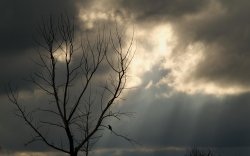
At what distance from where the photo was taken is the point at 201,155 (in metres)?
63.2

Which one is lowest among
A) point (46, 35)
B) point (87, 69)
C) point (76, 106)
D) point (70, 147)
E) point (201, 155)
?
point (70, 147)

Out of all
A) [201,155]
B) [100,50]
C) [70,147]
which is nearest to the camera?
[70,147]

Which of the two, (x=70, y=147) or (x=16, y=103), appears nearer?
(x=70, y=147)

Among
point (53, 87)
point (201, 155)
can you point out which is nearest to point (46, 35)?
point (53, 87)

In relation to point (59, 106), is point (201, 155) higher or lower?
higher

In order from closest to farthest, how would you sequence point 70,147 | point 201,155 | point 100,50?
point 70,147, point 100,50, point 201,155

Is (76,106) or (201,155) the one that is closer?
(76,106)

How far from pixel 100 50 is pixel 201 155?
46.8 m

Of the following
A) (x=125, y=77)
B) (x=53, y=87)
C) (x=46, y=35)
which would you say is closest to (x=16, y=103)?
(x=53, y=87)

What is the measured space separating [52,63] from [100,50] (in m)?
2.00

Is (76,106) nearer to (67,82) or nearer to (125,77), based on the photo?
(67,82)

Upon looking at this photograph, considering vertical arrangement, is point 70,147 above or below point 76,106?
below

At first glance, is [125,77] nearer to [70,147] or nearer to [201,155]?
[70,147]

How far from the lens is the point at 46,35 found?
1905 cm
